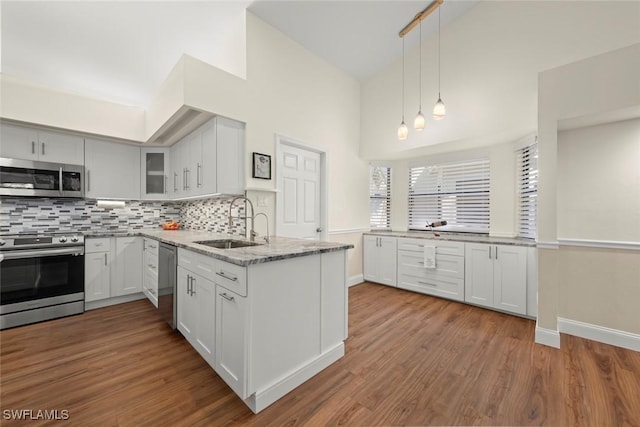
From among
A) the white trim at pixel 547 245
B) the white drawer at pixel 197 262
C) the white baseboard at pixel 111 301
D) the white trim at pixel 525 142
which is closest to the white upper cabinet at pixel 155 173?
the white baseboard at pixel 111 301

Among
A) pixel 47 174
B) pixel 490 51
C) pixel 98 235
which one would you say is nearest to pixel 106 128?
pixel 47 174

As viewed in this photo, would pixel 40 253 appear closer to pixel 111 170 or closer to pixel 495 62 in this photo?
pixel 111 170

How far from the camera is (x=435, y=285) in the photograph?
145 inches

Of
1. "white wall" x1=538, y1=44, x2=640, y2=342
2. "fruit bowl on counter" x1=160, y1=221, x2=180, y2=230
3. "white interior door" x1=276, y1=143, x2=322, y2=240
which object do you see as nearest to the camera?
"white wall" x1=538, y1=44, x2=640, y2=342

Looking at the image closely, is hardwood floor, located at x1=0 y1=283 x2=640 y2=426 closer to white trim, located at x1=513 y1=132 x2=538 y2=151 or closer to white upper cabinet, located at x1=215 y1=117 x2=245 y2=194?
white upper cabinet, located at x1=215 y1=117 x2=245 y2=194

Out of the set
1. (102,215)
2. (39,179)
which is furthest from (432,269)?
(39,179)

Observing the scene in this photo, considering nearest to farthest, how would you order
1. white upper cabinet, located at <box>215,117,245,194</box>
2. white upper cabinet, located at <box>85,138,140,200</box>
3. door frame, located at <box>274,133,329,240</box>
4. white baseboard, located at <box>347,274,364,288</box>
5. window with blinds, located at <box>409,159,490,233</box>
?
white upper cabinet, located at <box>215,117,245,194</box> < door frame, located at <box>274,133,329,240</box> < white upper cabinet, located at <box>85,138,140,200</box> < window with blinds, located at <box>409,159,490,233</box> < white baseboard, located at <box>347,274,364,288</box>

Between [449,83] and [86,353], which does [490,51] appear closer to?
[449,83]

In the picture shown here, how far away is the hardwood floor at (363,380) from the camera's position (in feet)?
5.10

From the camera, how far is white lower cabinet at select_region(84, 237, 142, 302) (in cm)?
324

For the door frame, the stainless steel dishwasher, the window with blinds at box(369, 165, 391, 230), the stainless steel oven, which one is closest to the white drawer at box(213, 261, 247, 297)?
the stainless steel dishwasher

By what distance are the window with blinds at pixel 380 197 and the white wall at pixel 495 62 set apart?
0.62 meters

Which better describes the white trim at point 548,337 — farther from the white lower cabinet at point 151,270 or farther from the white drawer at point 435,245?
the white lower cabinet at point 151,270

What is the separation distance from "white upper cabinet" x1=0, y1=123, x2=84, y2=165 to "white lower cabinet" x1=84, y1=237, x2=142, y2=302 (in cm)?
115
